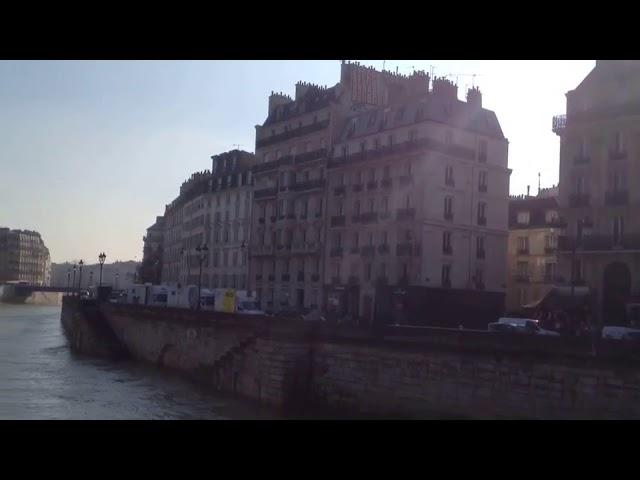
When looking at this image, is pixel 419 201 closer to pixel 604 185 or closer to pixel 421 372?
pixel 604 185

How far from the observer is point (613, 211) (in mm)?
31719

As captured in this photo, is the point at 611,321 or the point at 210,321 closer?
the point at 611,321

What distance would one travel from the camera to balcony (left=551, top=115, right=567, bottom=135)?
33812 mm

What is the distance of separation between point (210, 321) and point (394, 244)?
12.2 meters

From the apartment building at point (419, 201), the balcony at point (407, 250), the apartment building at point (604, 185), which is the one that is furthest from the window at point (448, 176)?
the apartment building at point (604, 185)

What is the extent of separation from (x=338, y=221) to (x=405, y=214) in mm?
6300

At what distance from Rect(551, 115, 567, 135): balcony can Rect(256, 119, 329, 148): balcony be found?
1814cm

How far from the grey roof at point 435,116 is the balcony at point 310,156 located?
9.31ft

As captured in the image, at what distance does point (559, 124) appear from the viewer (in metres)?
34.0

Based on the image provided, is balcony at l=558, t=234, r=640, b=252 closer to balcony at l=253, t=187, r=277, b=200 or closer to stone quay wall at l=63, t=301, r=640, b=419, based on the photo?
stone quay wall at l=63, t=301, r=640, b=419

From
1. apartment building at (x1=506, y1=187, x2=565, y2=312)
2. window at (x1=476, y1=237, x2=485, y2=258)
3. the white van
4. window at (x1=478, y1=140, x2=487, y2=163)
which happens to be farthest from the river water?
apartment building at (x1=506, y1=187, x2=565, y2=312)

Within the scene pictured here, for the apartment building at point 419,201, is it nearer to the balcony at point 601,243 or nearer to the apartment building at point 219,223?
the balcony at point 601,243
